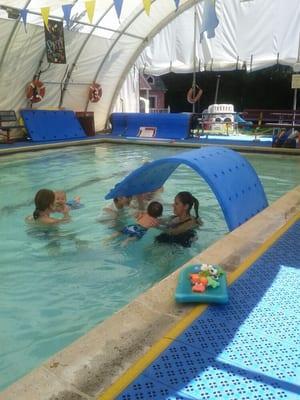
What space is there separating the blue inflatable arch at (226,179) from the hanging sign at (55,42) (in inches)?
361

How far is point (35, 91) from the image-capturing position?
13.8 meters

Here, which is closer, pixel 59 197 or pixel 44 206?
pixel 44 206

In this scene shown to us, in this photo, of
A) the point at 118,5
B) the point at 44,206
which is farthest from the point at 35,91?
the point at 44,206

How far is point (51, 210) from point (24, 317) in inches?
85.5

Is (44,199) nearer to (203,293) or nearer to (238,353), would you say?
(203,293)

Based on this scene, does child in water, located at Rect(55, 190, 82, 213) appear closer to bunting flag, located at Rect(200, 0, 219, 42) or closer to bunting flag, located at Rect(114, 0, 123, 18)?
bunting flag, located at Rect(114, 0, 123, 18)

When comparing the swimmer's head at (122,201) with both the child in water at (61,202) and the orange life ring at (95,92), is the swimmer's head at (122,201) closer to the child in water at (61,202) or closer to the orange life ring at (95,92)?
the child in water at (61,202)

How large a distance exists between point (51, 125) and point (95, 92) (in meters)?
2.68

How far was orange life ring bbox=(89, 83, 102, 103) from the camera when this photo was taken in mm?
16062

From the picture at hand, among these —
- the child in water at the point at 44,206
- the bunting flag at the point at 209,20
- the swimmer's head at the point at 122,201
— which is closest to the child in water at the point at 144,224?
the swimmer's head at the point at 122,201

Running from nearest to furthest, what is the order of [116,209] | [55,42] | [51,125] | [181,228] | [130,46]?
[181,228], [116,209], [55,42], [51,125], [130,46]

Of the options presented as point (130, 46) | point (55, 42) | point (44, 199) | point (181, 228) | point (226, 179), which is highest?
point (130, 46)

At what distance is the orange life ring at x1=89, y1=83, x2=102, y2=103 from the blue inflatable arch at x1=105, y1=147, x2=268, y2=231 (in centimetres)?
1129

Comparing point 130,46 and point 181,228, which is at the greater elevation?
point 130,46
